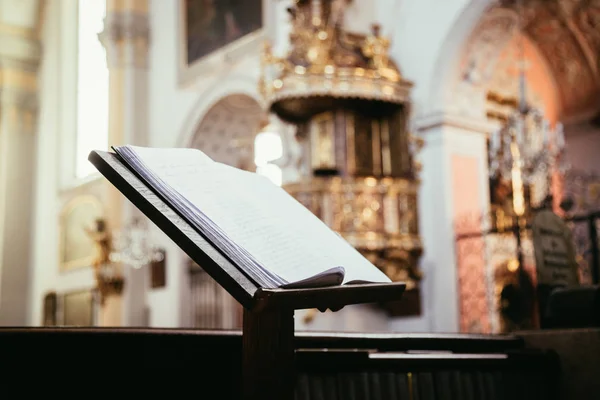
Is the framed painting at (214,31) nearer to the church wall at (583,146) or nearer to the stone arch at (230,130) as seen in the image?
the stone arch at (230,130)

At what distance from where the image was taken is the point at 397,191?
7.74 m

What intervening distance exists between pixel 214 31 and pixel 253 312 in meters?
9.26

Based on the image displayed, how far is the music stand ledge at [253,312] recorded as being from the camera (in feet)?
4.67

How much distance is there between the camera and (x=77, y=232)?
13.5 metres

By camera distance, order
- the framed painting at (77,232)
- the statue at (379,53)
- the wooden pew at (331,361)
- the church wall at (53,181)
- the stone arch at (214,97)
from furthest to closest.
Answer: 1. the framed painting at (77,232)
2. the stone arch at (214,97)
3. the church wall at (53,181)
4. the statue at (379,53)
5. the wooden pew at (331,361)

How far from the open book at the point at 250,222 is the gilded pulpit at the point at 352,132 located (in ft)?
18.3

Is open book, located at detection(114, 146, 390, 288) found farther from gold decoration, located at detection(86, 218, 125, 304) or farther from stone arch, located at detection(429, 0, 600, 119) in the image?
gold decoration, located at detection(86, 218, 125, 304)

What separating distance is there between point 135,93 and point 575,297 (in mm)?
8595

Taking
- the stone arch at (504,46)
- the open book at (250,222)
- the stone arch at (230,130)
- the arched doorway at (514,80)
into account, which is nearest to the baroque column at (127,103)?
the stone arch at (230,130)

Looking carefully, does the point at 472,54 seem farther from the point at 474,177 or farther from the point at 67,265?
the point at 67,265

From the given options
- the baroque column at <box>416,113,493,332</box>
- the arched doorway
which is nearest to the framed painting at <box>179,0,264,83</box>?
the arched doorway

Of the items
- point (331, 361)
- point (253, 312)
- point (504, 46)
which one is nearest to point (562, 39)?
point (504, 46)

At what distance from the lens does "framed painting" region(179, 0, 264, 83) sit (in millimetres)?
9758

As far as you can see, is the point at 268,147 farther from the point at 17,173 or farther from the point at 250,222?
the point at 250,222
